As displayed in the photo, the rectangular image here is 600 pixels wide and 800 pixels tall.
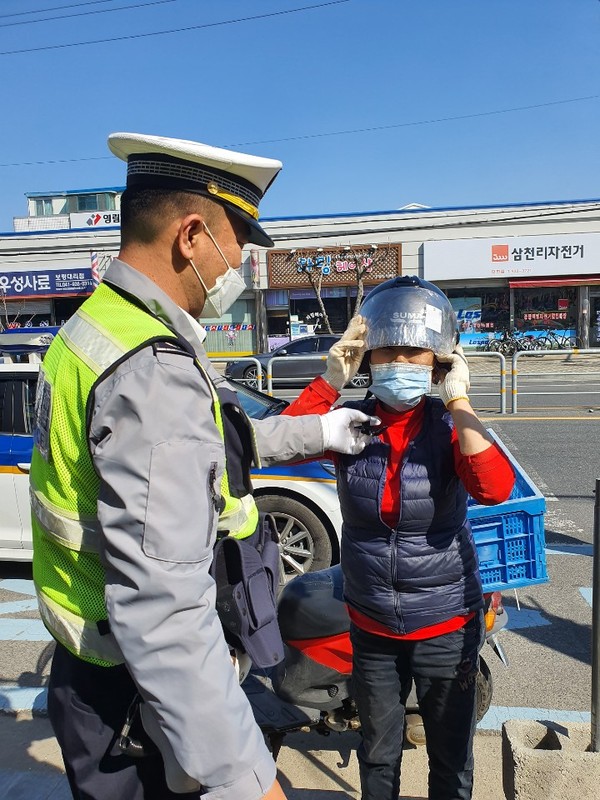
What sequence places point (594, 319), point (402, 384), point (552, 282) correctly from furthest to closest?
1. point (594, 319)
2. point (552, 282)
3. point (402, 384)

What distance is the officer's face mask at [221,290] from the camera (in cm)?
154

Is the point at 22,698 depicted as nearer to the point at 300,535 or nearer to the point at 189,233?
the point at 300,535

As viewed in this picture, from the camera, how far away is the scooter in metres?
2.83

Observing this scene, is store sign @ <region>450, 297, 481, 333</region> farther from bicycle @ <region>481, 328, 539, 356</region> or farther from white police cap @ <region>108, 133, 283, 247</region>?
white police cap @ <region>108, 133, 283, 247</region>

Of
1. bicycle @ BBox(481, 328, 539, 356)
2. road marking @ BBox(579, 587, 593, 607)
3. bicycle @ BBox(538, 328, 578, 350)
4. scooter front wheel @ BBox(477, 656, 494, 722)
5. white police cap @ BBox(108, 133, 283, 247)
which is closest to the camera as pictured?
white police cap @ BBox(108, 133, 283, 247)

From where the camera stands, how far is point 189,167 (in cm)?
145

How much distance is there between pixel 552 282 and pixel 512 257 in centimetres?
192

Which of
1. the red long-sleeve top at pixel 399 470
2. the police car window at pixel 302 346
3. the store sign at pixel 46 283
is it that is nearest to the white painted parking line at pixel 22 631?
the red long-sleeve top at pixel 399 470

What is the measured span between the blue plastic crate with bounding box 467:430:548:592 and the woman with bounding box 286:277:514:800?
0.47 meters

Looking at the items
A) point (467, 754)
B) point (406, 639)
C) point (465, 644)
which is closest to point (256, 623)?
point (406, 639)

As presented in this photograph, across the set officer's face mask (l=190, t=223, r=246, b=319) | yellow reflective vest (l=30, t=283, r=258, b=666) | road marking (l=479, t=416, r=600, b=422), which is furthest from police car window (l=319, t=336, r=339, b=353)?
yellow reflective vest (l=30, t=283, r=258, b=666)

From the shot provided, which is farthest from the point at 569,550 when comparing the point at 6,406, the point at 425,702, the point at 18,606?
the point at 6,406

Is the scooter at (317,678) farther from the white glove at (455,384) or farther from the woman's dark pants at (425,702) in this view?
the white glove at (455,384)

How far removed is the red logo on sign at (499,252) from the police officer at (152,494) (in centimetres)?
2692
